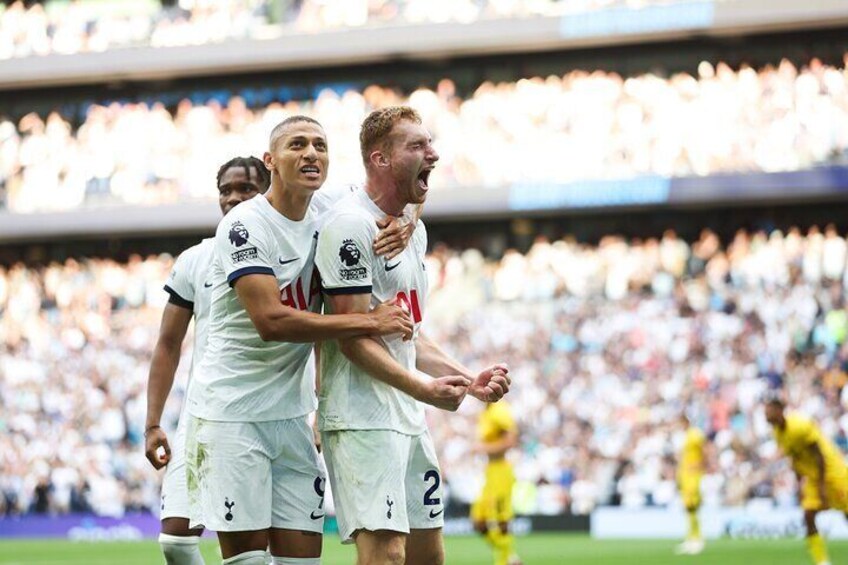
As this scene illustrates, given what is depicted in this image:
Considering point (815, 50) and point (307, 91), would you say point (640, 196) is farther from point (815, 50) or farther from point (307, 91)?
point (307, 91)

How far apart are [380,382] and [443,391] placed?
0.40m

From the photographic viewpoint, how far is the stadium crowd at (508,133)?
2933 cm

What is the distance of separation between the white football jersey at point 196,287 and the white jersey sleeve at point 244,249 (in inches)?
48.0

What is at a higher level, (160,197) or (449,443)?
(160,197)

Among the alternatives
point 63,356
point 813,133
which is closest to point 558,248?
point 813,133

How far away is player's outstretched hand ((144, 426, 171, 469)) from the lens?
7625 millimetres

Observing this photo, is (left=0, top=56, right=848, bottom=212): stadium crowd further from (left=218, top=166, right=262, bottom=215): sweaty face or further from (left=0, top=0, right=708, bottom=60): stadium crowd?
(left=218, top=166, right=262, bottom=215): sweaty face

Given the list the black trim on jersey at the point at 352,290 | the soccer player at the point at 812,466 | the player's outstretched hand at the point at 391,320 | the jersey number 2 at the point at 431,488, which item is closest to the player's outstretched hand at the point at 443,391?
the player's outstretched hand at the point at 391,320

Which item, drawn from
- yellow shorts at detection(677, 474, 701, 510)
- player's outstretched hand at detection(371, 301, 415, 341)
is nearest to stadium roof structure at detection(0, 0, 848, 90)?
yellow shorts at detection(677, 474, 701, 510)

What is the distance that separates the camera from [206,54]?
116ft

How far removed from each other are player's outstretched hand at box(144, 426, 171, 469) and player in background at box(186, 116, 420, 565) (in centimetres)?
83

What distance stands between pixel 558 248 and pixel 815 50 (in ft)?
22.5

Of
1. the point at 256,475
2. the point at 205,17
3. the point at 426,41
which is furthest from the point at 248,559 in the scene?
the point at 205,17

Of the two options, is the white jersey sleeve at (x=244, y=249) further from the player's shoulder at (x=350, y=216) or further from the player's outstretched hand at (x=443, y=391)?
the player's outstretched hand at (x=443, y=391)
